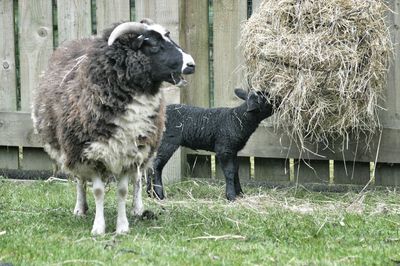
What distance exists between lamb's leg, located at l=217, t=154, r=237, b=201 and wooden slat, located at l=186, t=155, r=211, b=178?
1.02 m

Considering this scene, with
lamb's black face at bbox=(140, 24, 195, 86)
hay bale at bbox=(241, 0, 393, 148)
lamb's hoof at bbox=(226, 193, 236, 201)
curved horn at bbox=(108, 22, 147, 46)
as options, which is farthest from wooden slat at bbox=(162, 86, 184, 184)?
curved horn at bbox=(108, 22, 147, 46)

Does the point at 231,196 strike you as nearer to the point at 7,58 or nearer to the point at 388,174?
the point at 388,174

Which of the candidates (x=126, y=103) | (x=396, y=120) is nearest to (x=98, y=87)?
(x=126, y=103)

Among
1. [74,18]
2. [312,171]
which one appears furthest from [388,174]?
[74,18]

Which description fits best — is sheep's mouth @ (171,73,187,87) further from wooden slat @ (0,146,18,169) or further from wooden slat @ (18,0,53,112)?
wooden slat @ (0,146,18,169)

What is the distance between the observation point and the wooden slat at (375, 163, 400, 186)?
9.05m

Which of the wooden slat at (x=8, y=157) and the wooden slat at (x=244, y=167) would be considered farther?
the wooden slat at (x=8, y=157)

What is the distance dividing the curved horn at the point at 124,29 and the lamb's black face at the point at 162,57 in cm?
7

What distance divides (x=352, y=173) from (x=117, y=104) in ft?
11.3

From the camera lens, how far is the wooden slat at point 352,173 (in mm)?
9109

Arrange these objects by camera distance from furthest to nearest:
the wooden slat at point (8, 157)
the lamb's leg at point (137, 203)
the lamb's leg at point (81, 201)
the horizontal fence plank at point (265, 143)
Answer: the wooden slat at point (8, 157) → the horizontal fence plank at point (265, 143) → the lamb's leg at point (81, 201) → the lamb's leg at point (137, 203)

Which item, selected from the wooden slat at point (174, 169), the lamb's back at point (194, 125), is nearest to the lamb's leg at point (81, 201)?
the lamb's back at point (194, 125)

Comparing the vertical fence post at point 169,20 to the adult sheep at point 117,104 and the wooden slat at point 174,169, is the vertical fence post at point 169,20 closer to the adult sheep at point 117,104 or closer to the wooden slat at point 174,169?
the wooden slat at point 174,169

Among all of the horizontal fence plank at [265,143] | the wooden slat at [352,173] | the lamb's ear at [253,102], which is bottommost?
the wooden slat at [352,173]
